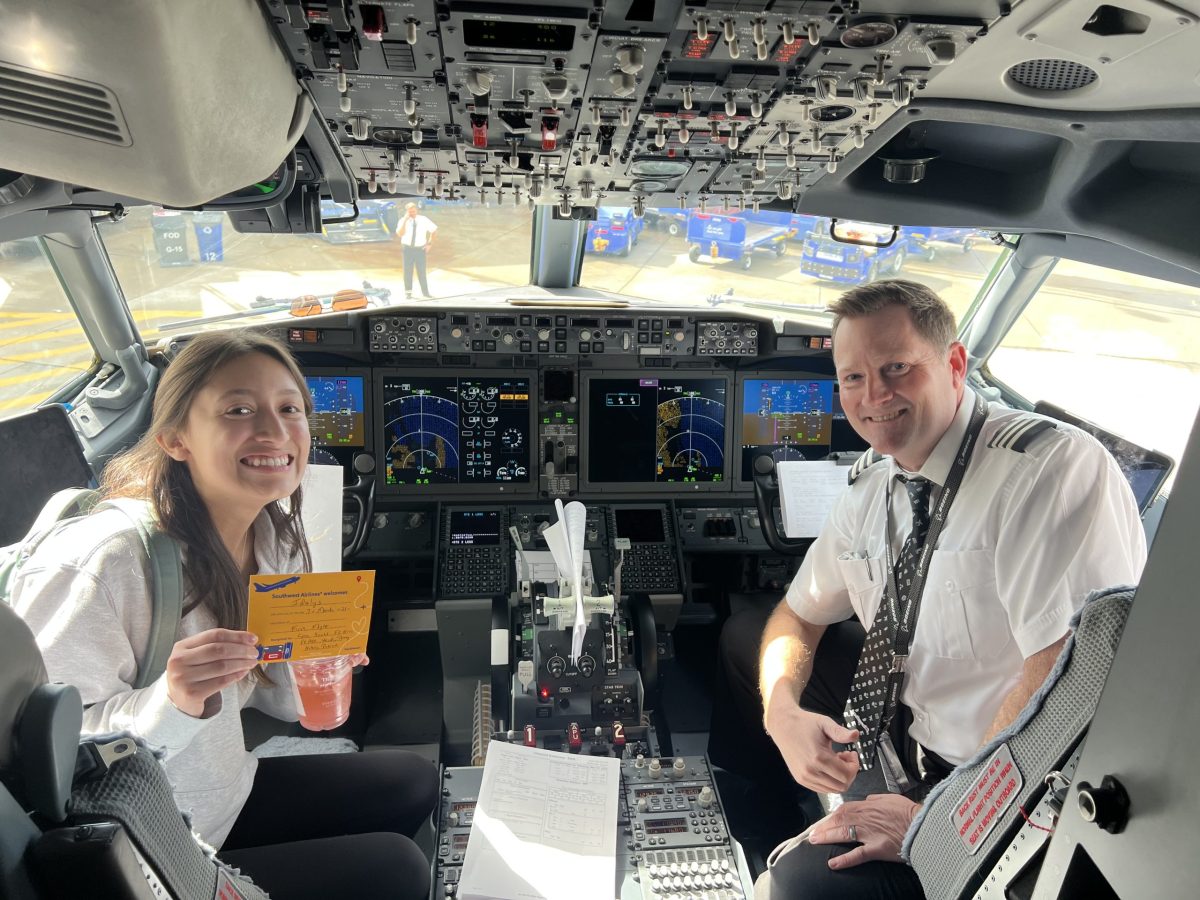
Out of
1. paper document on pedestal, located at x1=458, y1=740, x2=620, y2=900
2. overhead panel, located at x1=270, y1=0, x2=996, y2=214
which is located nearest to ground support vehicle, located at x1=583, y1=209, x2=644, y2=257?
overhead panel, located at x1=270, y1=0, x2=996, y2=214

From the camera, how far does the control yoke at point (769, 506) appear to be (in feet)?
11.7

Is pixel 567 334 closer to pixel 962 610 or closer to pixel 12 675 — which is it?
pixel 962 610

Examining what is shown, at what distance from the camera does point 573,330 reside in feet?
11.8

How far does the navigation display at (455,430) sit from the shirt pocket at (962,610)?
6.56ft

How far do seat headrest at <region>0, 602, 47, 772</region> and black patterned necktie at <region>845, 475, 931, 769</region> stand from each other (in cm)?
184

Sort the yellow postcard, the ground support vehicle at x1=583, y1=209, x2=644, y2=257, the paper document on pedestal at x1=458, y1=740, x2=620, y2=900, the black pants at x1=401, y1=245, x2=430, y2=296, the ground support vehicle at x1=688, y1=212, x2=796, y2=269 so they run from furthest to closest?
the ground support vehicle at x1=688, y1=212, x2=796, y2=269 < the black pants at x1=401, y1=245, x2=430, y2=296 < the ground support vehicle at x1=583, y1=209, x2=644, y2=257 < the paper document on pedestal at x1=458, y1=740, x2=620, y2=900 < the yellow postcard

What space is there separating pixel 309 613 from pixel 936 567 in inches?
57.6

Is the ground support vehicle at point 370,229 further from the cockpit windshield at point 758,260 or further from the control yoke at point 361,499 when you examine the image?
the control yoke at point 361,499

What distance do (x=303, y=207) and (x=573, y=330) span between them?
1.44 m

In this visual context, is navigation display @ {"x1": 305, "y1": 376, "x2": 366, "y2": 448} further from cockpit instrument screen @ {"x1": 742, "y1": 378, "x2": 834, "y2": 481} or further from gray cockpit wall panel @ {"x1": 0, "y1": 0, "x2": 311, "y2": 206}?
gray cockpit wall panel @ {"x1": 0, "y1": 0, "x2": 311, "y2": 206}

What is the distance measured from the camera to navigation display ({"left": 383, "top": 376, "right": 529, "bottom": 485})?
3.60 m

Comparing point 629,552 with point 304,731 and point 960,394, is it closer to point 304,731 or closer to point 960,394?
point 304,731

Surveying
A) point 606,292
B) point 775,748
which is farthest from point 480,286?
point 775,748

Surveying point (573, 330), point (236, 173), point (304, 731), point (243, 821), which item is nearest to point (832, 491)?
point (573, 330)
